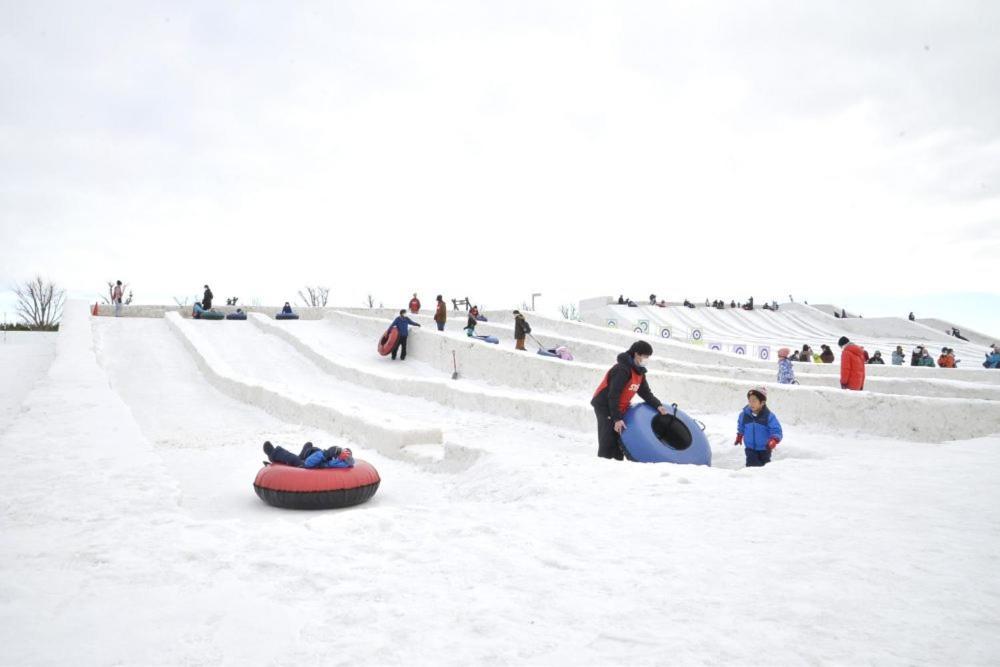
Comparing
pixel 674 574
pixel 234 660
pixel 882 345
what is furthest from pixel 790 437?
pixel 882 345

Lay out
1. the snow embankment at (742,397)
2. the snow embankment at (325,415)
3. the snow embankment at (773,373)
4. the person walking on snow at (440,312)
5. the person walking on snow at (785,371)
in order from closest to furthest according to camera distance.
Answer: the snow embankment at (742,397) → the snow embankment at (325,415) → the snow embankment at (773,373) → the person walking on snow at (785,371) → the person walking on snow at (440,312)

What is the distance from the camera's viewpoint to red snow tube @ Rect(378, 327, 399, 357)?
63.2ft

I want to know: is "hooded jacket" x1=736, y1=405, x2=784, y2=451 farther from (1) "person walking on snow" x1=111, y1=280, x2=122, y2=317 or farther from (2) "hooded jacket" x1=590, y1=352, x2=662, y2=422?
(1) "person walking on snow" x1=111, y1=280, x2=122, y2=317

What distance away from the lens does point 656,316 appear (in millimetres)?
38438

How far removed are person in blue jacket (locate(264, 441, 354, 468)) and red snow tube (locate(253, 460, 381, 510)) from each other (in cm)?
7

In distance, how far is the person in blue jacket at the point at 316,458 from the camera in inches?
261

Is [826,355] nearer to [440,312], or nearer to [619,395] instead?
[440,312]

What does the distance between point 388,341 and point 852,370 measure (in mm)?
12388

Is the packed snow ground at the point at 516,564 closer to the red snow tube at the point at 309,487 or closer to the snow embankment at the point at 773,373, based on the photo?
the red snow tube at the point at 309,487

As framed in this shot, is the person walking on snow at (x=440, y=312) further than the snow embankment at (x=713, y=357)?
Yes

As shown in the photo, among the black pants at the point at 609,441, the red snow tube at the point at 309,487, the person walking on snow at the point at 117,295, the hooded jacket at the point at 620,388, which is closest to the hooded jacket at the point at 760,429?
the hooded jacket at the point at 620,388

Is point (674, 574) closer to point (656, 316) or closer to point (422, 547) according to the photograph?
point (422, 547)

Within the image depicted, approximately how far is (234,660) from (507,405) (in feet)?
31.5

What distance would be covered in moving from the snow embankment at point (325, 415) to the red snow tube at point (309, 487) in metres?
2.67
